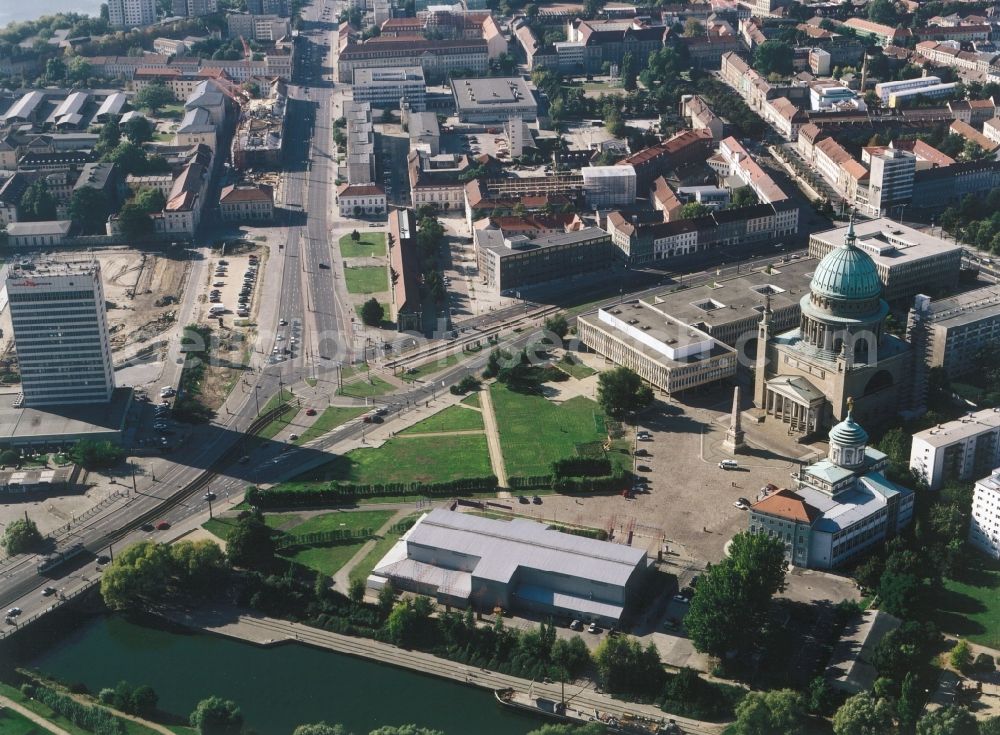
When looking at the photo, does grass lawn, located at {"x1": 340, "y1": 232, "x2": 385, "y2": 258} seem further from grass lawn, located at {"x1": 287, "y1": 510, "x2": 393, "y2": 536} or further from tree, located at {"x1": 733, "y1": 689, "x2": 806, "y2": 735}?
tree, located at {"x1": 733, "y1": 689, "x2": 806, "y2": 735}

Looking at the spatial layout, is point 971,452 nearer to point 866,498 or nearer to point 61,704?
point 866,498

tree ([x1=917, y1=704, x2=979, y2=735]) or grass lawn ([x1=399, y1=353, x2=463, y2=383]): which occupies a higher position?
grass lawn ([x1=399, y1=353, x2=463, y2=383])

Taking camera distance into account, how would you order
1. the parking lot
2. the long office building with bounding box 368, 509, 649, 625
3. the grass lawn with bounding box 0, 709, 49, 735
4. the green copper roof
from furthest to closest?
the parking lot, the green copper roof, the long office building with bounding box 368, 509, 649, 625, the grass lawn with bounding box 0, 709, 49, 735

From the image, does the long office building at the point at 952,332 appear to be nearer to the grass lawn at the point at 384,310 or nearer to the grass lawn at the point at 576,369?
the grass lawn at the point at 576,369

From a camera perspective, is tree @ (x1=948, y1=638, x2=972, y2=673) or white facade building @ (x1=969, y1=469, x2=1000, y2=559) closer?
tree @ (x1=948, y1=638, x2=972, y2=673)

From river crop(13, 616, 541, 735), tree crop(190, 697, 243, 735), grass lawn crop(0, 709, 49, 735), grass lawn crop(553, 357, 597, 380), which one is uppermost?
grass lawn crop(553, 357, 597, 380)

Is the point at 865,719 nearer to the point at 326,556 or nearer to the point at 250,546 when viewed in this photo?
the point at 326,556

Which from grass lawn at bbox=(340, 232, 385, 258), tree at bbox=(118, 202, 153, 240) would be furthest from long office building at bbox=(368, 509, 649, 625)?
tree at bbox=(118, 202, 153, 240)
